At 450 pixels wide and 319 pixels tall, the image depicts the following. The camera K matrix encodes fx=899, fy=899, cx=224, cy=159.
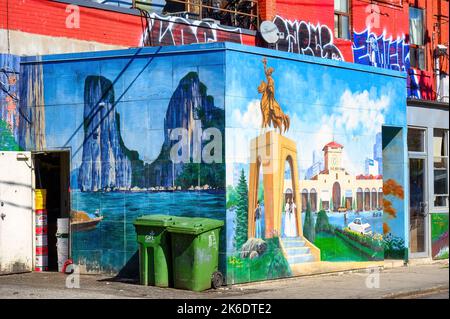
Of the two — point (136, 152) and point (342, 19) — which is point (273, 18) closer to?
point (342, 19)

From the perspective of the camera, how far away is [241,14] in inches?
827

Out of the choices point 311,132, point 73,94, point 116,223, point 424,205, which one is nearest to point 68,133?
point 73,94

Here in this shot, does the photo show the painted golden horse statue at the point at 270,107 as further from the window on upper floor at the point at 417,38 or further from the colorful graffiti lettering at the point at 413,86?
the window on upper floor at the point at 417,38

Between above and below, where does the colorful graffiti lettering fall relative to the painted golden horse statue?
above

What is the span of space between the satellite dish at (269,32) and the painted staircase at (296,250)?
5.47 meters

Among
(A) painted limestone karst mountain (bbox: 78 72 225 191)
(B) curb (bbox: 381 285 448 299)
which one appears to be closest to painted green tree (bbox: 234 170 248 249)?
(A) painted limestone karst mountain (bbox: 78 72 225 191)

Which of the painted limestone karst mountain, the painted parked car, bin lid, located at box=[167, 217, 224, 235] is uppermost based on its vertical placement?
the painted limestone karst mountain

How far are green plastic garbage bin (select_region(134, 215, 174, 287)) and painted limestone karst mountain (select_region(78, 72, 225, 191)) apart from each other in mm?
1051

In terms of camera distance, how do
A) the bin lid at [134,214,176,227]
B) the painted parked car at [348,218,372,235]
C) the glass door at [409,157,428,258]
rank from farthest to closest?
the glass door at [409,157,428,258] → the painted parked car at [348,218,372,235] → the bin lid at [134,214,176,227]

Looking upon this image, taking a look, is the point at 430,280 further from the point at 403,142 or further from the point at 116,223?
the point at 116,223

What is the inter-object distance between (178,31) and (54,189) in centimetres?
435

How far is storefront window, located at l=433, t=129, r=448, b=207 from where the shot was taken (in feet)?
72.2

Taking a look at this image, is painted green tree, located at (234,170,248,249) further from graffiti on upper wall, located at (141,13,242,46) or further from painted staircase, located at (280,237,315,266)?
graffiti on upper wall, located at (141,13,242,46)

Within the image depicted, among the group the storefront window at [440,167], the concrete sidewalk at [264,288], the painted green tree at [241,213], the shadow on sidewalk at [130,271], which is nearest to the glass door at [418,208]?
the storefront window at [440,167]
